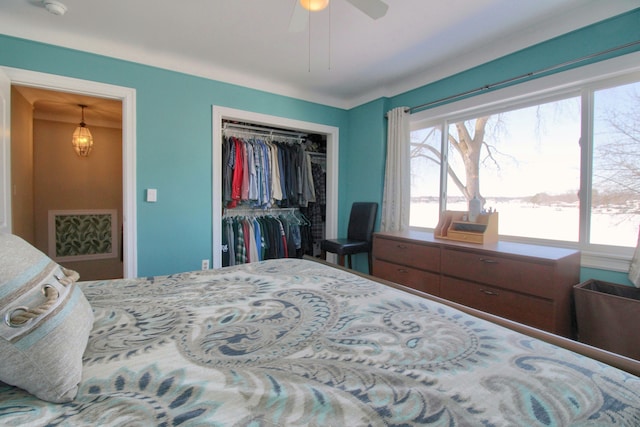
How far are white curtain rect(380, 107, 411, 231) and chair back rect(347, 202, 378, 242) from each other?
191mm

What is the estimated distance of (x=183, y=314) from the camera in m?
0.95

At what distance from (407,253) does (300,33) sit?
197cm

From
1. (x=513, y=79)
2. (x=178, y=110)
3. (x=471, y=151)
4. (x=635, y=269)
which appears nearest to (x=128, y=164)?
(x=178, y=110)

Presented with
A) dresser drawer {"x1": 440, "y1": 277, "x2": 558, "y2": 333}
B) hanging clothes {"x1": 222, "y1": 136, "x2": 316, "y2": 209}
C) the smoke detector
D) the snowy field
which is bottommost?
dresser drawer {"x1": 440, "y1": 277, "x2": 558, "y2": 333}

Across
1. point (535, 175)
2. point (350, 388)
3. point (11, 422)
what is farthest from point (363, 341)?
point (535, 175)

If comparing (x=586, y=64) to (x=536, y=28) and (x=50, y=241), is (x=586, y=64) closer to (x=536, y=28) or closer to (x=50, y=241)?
(x=536, y=28)

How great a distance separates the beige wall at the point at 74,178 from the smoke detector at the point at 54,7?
104 inches

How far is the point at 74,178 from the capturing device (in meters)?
4.05

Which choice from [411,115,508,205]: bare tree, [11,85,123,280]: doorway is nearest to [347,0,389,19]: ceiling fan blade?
[411,115,508,205]: bare tree

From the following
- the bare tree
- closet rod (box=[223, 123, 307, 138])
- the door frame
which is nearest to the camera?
the door frame

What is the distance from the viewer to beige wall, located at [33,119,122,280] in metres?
3.84

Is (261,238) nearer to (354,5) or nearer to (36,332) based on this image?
(354,5)

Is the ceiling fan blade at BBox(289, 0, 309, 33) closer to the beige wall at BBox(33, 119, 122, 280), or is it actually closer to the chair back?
the chair back

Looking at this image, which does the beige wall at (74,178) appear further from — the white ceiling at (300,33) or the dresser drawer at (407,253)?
the dresser drawer at (407,253)
